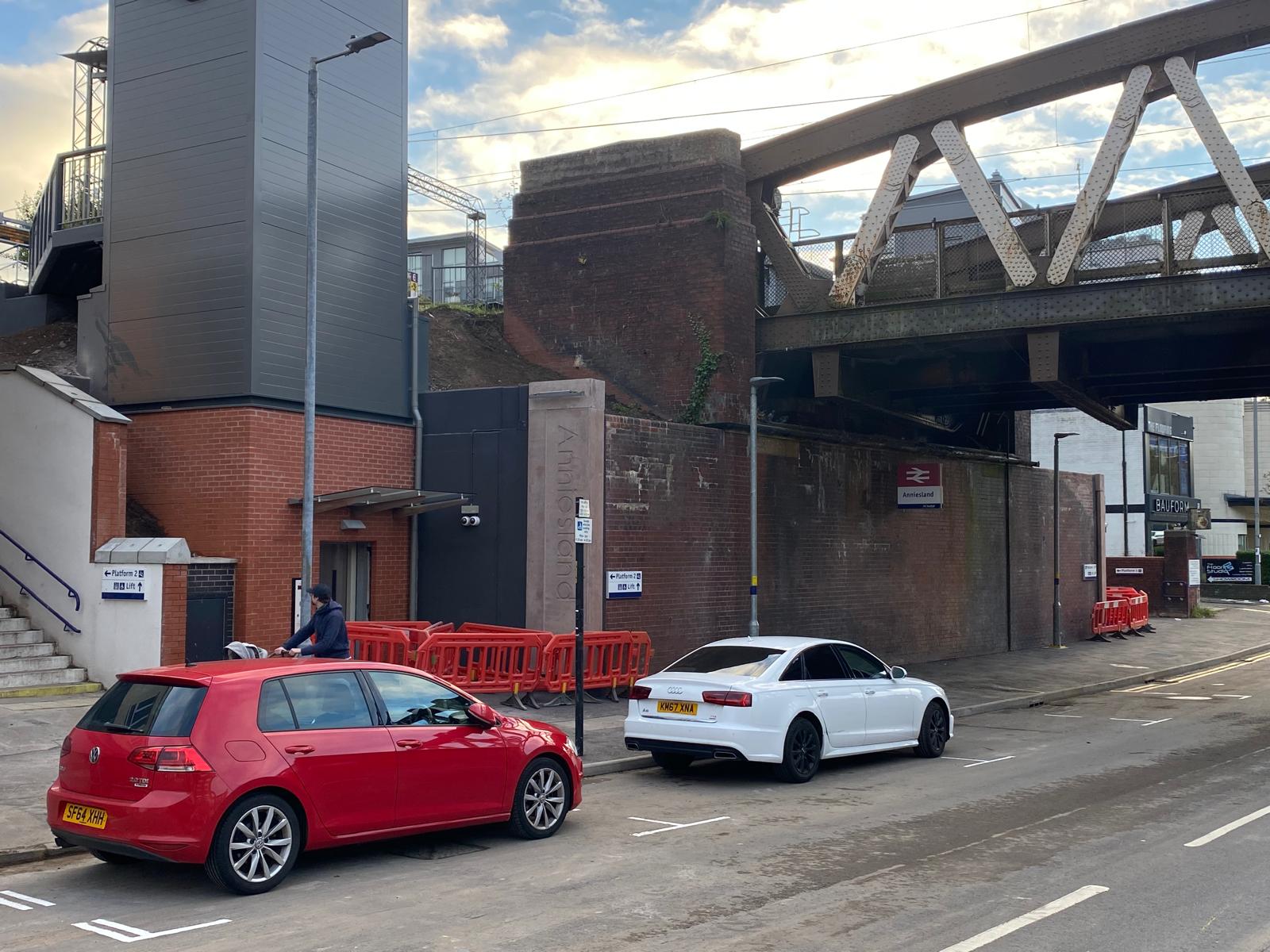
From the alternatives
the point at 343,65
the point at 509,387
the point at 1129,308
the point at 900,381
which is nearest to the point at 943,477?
the point at 900,381

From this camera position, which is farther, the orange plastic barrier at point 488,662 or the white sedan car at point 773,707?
the orange plastic barrier at point 488,662

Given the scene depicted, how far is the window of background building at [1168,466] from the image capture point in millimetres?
54531

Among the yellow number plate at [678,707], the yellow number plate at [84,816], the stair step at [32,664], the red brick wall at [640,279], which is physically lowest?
the yellow number plate at [84,816]

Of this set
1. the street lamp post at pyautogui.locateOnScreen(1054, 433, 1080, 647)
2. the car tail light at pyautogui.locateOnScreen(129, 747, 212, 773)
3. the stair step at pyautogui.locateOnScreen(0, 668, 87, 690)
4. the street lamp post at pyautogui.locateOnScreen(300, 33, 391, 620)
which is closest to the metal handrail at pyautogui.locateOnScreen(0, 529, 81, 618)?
the stair step at pyautogui.locateOnScreen(0, 668, 87, 690)

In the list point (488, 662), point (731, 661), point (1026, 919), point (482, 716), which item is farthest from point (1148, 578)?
point (1026, 919)

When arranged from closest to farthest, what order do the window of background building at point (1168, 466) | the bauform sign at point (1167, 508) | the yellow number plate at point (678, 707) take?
the yellow number plate at point (678, 707) → the bauform sign at point (1167, 508) → the window of background building at point (1168, 466)

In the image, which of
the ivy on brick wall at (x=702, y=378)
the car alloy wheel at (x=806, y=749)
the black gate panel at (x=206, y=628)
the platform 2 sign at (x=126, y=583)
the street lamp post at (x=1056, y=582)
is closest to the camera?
the car alloy wheel at (x=806, y=749)

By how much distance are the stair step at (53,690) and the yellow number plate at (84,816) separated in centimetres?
820

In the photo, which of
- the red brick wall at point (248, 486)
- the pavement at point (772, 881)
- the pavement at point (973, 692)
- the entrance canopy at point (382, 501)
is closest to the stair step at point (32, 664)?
the pavement at point (973, 692)

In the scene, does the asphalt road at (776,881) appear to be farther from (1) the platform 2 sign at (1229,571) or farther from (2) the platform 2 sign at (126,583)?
(1) the platform 2 sign at (1229,571)

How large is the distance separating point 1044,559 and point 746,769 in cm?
2141

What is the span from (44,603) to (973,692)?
595 inches

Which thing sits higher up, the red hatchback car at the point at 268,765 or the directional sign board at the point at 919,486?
the directional sign board at the point at 919,486

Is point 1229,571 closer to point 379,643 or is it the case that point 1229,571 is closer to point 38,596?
point 379,643
